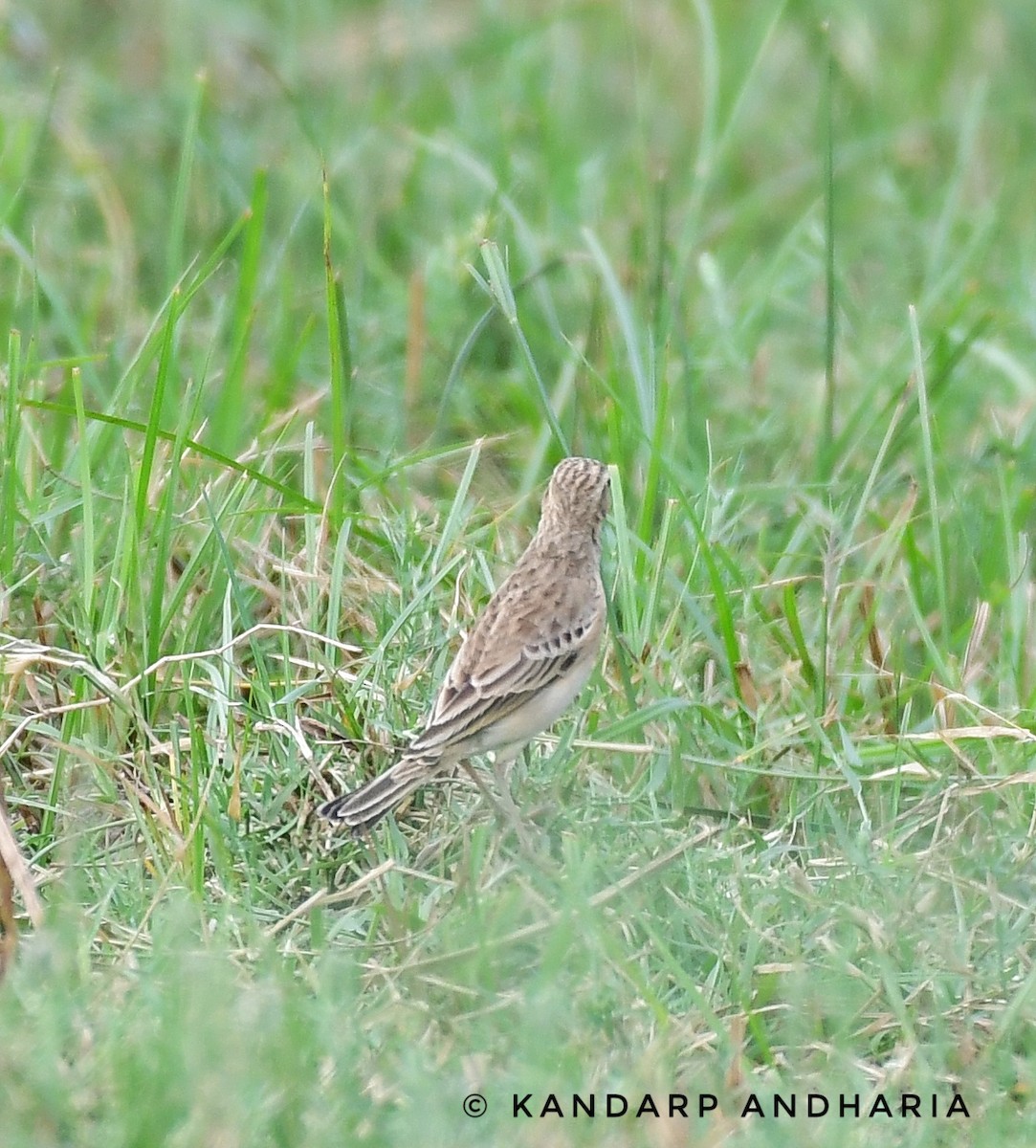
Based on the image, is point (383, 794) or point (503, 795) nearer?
point (383, 794)

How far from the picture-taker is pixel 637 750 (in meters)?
4.38

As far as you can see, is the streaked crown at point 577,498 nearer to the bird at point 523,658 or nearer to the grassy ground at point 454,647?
the bird at point 523,658

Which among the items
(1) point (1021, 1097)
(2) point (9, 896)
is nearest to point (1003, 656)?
(1) point (1021, 1097)

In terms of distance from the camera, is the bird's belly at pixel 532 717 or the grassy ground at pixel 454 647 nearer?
the grassy ground at pixel 454 647

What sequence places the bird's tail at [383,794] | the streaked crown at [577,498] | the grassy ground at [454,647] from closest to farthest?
1. the grassy ground at [454,647]
2. the bird's tail at [383,794]
3. the streaked crown at [577,498]

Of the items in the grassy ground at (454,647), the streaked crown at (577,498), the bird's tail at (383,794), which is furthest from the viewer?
the streaked crown at (577,498)

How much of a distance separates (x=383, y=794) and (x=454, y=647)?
2.48ft

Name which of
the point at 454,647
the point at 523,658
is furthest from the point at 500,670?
the point at 454,647

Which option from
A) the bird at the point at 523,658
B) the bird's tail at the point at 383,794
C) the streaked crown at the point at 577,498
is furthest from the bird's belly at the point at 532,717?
the streaked crown at the point at 577,498

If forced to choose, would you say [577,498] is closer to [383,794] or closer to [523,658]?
[523,658]

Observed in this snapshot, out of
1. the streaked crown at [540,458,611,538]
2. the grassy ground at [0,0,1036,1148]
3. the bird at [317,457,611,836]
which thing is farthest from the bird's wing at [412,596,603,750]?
the streaked crown at [540,458,611,538]

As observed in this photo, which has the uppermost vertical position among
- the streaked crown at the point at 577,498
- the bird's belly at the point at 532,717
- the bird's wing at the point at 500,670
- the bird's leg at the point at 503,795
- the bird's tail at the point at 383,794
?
the streaked crown at the point at 577,498

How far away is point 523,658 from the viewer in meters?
4.27

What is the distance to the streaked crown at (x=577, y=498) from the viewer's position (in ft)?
15.3
